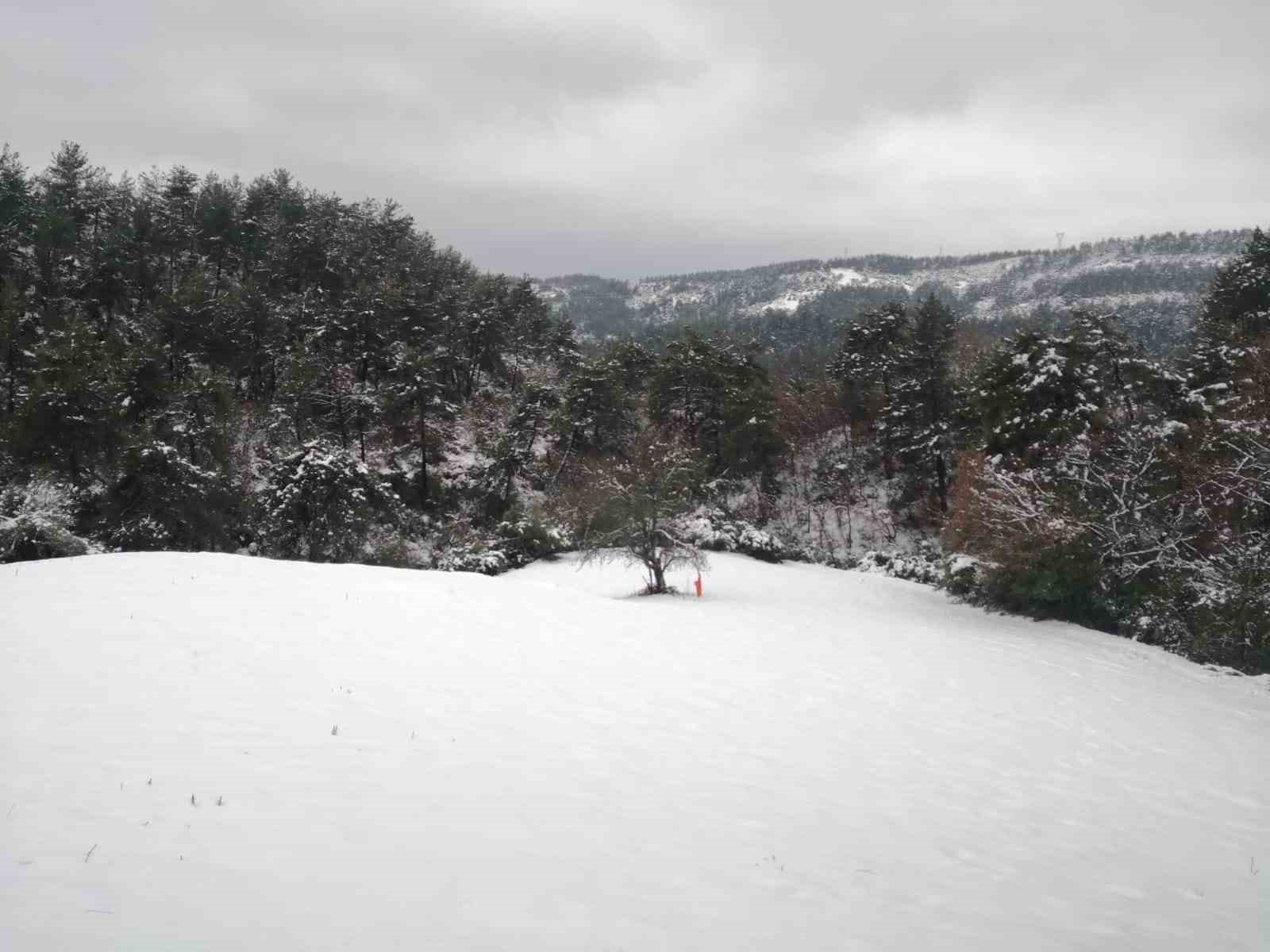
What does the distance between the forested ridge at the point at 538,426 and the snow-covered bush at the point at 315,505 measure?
0.12 metres

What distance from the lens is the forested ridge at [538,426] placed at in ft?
59.8

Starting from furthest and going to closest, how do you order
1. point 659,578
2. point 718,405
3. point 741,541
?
1. point 718,405
2. point 741,541
3. point 659,578

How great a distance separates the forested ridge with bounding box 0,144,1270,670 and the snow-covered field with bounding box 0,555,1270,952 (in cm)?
601

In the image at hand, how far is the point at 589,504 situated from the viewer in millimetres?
26297

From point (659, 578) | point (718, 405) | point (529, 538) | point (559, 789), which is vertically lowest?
point (529, 538)

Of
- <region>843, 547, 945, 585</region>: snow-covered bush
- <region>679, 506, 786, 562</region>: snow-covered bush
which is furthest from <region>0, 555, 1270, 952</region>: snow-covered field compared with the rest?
<region>679, 506, 786, 562</region>: snow-covered bush

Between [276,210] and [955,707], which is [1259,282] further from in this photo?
[276,210]

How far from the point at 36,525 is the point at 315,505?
856 centimetres

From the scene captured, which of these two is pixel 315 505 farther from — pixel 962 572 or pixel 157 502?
pixel 962 572

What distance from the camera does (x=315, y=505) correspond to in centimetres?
2681

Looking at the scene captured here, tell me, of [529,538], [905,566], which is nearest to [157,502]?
[529,538]

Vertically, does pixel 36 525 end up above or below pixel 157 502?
above

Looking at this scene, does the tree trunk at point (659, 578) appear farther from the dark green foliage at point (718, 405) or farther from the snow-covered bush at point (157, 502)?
the dark green foliage at point (718, 405)

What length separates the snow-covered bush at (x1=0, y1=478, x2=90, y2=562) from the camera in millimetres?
20578
